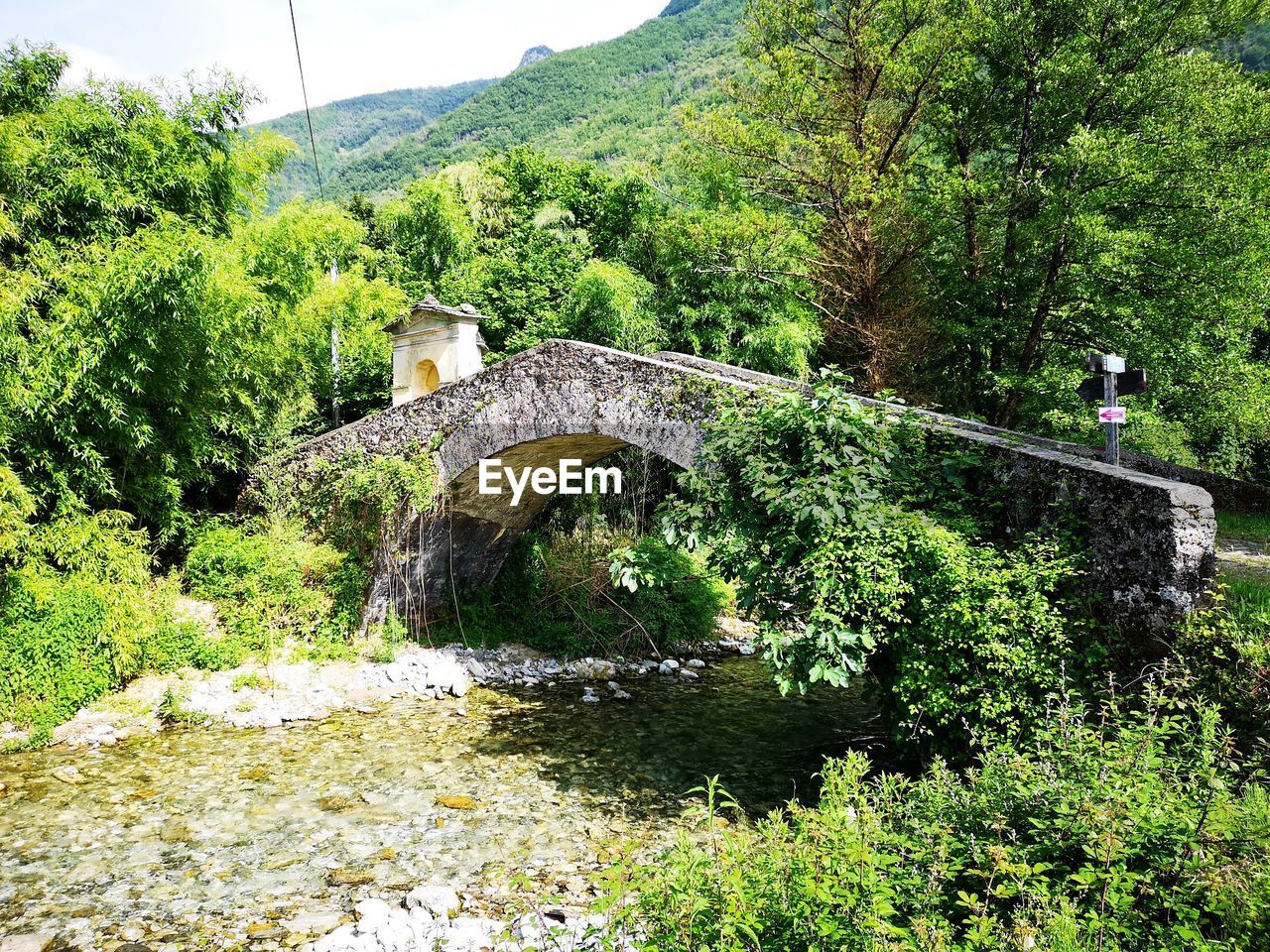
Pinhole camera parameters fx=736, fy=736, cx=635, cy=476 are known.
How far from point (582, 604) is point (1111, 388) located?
6.67m

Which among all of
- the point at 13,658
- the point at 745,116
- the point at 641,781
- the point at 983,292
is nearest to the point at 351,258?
the point at 745,116

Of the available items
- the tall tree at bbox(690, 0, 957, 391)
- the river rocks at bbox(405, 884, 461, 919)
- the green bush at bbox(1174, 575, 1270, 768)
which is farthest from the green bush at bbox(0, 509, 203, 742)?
the tall tree at bbox(690, 0, 957, 391)

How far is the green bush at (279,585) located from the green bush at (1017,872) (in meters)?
7.13

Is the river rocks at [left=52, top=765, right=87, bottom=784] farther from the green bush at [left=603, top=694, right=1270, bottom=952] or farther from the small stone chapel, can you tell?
the green bush at [left=603, top=694, right=1270, bottom=952]

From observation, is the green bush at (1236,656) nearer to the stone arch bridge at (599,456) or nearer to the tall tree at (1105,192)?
the stone arch bridge at (599,456)

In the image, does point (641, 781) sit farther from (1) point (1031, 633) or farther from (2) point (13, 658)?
(2) point (13, 658)

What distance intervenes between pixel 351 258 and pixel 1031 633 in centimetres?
1501

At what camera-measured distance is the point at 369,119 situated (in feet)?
285

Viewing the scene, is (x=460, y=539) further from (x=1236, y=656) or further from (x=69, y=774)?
(x=1236, y=656)

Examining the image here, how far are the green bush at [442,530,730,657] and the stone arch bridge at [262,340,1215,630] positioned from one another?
0.40m

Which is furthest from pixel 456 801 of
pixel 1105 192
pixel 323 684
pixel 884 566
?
pixel 1105 192

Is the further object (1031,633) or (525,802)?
(525,802)

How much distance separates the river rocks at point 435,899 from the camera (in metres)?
4.39

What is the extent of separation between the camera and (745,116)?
530 inches
